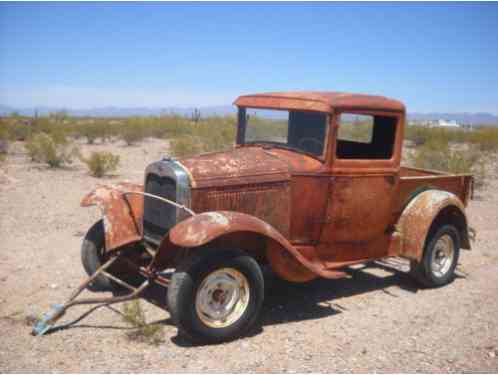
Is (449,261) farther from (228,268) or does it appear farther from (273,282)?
(228,268)

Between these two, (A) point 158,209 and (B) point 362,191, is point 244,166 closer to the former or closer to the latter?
(A) point 158,209

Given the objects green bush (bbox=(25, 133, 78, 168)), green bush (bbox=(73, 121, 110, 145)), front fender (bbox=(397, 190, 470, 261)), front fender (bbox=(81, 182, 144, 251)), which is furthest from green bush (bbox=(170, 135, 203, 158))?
front fender (bbox=(397, 190, 470, 261))

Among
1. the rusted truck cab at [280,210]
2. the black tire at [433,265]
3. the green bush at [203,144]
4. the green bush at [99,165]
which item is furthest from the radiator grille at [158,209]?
the green bush at [203,144]

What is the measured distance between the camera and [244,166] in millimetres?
4789

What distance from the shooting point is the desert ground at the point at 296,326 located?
3906mm

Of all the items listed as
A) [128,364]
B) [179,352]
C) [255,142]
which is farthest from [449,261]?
[128,364]

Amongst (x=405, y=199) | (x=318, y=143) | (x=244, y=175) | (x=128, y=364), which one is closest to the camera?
(x=128, y=364)

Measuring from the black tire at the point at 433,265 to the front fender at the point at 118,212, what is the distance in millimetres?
3150

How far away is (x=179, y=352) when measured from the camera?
404cm

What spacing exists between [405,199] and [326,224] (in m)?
1.20

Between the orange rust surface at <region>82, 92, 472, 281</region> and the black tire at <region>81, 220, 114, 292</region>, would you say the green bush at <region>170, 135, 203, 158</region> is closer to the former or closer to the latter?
the orange rust surface at <region>82, 92, 472, 281</region>

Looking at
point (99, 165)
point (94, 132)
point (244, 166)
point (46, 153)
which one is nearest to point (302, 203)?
point (244, 166)

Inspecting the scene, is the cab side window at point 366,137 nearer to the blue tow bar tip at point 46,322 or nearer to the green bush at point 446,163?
the blue tow bar tip at point 46,322

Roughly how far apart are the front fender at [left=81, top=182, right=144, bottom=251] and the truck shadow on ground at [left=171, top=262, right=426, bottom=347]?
1.29 meters
